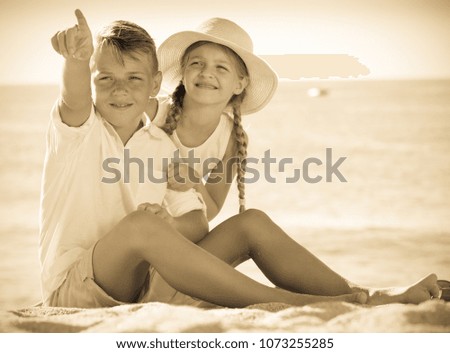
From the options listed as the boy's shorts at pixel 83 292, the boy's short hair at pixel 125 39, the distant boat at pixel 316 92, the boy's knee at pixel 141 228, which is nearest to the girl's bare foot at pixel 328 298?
the boy's shorts at pixel 83 292

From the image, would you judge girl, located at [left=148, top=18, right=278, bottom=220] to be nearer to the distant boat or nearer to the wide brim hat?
the wide brim hat

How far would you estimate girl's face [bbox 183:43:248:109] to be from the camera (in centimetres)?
186

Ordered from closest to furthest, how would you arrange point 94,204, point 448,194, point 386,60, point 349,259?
point 94,204 → point 349,259 → point 448,194 → point 386,60

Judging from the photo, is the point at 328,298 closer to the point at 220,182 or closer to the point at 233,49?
the point at 220,182

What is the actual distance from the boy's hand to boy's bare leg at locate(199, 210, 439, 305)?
0.55 meters

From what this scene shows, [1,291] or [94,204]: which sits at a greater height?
[94,204]

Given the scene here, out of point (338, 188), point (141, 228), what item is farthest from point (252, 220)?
point (338, 188)

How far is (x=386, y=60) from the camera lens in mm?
9727

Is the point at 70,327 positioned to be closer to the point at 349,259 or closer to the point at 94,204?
the point at 94,204

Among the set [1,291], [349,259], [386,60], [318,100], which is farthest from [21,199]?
[318,100]

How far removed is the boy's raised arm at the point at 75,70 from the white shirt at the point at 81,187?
0.03 meters

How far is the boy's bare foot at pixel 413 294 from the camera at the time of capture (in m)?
1.53

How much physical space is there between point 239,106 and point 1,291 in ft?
4.55

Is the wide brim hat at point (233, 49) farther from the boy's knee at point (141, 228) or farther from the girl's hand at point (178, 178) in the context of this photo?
the boy's knee at point (141, 228)
